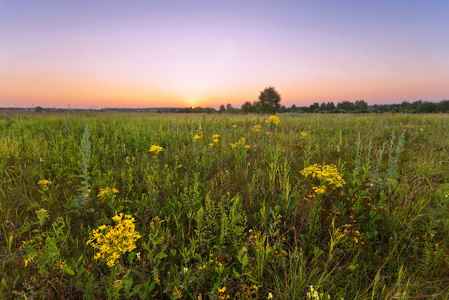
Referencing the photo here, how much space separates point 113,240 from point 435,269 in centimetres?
240

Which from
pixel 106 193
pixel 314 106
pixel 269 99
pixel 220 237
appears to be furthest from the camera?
pixel 314 106

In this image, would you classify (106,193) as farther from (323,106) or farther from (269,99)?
(323,106)

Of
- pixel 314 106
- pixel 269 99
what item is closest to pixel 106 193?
pixel 269 99

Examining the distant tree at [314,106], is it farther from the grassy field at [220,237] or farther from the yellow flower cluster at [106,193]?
the yellow flower cluster at [106,193]

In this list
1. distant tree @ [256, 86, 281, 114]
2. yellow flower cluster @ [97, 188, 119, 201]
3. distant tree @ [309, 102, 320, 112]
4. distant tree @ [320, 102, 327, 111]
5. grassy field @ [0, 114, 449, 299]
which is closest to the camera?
grassy field @ [0, 114, 449, 299]

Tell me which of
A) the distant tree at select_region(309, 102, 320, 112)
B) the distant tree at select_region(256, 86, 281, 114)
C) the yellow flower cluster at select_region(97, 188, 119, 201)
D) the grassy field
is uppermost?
the distant tree at select_region(309, 102, 320, 112)

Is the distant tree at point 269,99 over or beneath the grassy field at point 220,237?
over

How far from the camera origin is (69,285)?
1439mm

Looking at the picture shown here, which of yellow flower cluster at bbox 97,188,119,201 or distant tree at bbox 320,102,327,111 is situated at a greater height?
distant tree at bbox 320,102,327,111

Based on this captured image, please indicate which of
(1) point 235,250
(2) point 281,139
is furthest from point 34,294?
(2) point 281,139

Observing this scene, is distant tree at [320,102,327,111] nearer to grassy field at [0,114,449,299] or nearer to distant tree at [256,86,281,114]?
distant tree at [256,86,281,114]

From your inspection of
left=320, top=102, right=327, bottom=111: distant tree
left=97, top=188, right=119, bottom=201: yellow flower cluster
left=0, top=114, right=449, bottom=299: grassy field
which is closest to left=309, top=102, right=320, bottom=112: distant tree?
left=320, top=102, right=327, bottom=111: distant tree

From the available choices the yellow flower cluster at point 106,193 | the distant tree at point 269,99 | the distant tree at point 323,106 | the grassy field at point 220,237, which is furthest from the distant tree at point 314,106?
the yellow flower cluster at point 106,193

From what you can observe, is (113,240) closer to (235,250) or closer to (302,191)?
(235,250)
